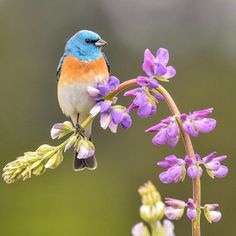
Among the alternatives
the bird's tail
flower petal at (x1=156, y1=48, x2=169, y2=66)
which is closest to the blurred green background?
the bird's tail

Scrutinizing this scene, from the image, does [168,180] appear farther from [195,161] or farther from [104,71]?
[104,71]

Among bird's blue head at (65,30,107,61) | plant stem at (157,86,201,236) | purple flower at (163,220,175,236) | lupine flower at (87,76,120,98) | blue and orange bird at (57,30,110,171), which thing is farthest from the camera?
bird's blue head at (65,30,107,61)

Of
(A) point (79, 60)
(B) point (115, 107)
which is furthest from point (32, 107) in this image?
(B) point (115, 107)

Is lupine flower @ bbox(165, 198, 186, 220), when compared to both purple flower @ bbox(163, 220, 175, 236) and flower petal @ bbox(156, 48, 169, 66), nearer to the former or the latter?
purple flower @ bbox(163, 220, 175, 236)

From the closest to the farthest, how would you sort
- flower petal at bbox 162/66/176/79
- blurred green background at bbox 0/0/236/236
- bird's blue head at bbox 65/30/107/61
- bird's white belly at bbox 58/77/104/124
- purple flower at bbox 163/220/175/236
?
purple flower at bbox 163/220/175/236 < flower petal at bbox 162/66/176/79 < bird's white belly at bbox 58/77/104/124 < bird's blue head at bbox 65/30/107/61 < blurred green background at bbox 0/0/236/236

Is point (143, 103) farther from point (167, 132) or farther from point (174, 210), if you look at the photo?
point (174, 210)

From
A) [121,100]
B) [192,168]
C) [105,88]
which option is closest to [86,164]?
[105,88]

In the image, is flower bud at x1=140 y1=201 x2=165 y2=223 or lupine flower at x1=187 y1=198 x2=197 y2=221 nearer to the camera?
flower bud at x1=140 y1=201 x2=165 y2=223
